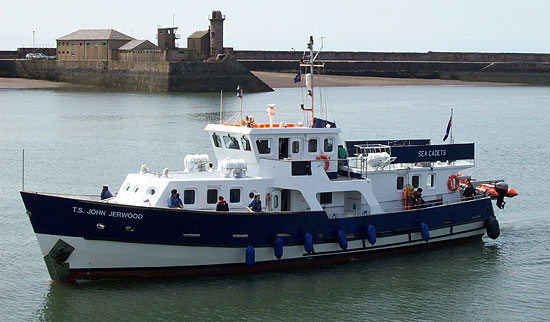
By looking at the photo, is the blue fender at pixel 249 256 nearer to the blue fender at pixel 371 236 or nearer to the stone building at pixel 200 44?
the blue fender at pixel 371 236

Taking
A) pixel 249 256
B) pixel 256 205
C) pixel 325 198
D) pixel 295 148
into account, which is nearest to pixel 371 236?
pixel 325 198

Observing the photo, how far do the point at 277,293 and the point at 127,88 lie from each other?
7193 centimetres

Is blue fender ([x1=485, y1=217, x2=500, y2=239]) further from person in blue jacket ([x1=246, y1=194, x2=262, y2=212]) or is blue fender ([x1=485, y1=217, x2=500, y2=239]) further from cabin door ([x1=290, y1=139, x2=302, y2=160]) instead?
person in blue jacket ([x1=246, y1=194, x2=262, y2=212])

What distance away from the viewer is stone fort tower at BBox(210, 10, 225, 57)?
298 ft

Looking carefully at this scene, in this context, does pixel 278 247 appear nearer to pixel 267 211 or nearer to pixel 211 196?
pixel 267 211

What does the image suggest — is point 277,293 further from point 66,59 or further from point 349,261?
point 66,59

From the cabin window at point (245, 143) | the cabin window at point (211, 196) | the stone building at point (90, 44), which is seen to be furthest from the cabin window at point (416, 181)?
the stone building at point (90, 44)

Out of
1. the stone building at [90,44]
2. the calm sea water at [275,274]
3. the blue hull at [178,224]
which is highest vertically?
the stone building at [90,44]

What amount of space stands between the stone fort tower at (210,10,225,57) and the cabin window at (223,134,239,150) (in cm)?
6928

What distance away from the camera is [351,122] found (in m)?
57.0

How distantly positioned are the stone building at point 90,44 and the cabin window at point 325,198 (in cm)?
7684

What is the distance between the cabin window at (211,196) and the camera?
20.8 metres

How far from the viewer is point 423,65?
114 metres

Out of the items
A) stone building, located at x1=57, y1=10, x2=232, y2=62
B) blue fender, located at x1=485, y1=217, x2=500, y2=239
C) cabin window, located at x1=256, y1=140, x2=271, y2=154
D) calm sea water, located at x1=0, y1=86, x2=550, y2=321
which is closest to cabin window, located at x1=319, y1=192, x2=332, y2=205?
calm sea water, located at x1=0, y1=86, x2=550, y2=321
